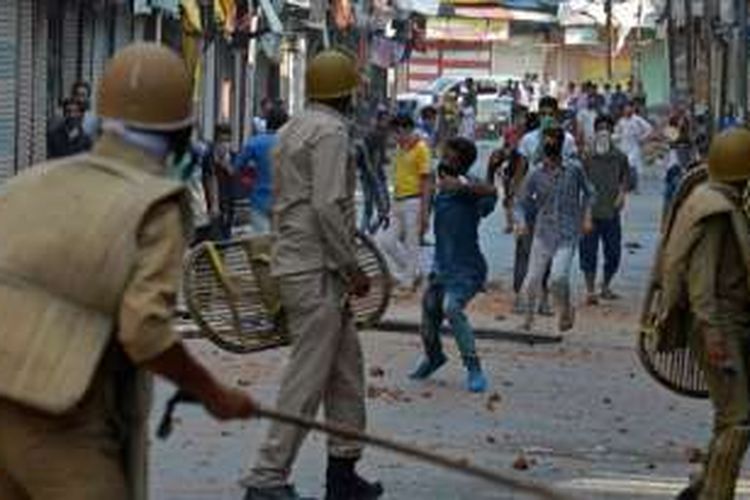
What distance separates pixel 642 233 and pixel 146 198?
90.3 feet

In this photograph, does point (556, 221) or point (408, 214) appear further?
point (408, 214)

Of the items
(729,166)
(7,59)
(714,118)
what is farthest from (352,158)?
(714,118)

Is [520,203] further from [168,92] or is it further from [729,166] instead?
[168,92]

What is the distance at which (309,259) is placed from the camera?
31.6 feet

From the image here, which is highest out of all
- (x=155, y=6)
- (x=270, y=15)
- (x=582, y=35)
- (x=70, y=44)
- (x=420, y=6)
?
(x=420, y=6)

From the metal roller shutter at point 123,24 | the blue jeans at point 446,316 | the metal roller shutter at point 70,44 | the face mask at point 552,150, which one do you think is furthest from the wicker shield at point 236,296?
the metal roller shutter at point 123,24

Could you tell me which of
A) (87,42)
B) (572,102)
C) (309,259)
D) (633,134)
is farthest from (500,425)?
(572,102)

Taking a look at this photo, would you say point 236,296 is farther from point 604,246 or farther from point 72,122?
point 72,122

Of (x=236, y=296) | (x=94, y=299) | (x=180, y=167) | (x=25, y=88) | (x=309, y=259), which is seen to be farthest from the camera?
(x=25, y=88)

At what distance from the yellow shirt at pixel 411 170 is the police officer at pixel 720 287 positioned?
12.7 metres

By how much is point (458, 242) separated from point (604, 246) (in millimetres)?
7887

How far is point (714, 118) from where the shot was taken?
3139 centimetres

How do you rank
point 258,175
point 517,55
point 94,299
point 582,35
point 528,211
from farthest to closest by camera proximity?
point 517,55, point 582,35, point 258,175, point 528,211, point 94,299

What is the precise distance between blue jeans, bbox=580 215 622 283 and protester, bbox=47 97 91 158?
5.16m
